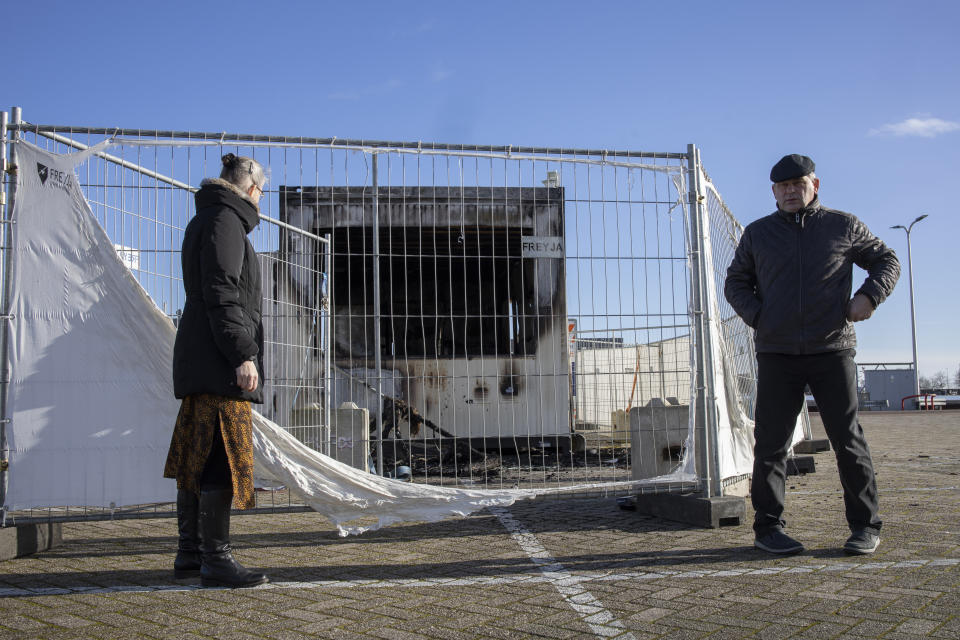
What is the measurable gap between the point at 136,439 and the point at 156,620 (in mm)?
1595

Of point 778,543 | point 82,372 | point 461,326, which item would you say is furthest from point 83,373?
point 461,326

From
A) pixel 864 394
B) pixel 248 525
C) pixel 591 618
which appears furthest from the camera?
pixel 864 394

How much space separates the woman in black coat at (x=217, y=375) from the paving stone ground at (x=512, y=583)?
33 centimetres

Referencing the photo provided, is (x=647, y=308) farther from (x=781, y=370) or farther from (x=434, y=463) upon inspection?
(x=434, y=463)

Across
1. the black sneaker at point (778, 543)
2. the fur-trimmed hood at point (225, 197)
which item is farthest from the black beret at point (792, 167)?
the fur-trimmed hood at point (225, 197)

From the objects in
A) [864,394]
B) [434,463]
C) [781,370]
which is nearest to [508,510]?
[781,370]

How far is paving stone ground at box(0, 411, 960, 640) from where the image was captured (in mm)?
3047

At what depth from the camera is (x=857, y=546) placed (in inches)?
162

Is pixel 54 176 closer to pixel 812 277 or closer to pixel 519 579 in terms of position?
pixel 519 579

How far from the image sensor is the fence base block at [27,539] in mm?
4349

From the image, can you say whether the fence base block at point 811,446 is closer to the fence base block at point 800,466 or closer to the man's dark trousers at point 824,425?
the fence base block at point 800,466

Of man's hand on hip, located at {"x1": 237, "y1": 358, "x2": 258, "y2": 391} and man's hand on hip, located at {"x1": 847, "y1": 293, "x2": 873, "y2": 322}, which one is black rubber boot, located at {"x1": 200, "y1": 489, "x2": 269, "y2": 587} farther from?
man's hand on hip, located at {"x1": 847, "y1": 293, "x2": 873, "y2": 322}

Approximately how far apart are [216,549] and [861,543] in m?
3.25

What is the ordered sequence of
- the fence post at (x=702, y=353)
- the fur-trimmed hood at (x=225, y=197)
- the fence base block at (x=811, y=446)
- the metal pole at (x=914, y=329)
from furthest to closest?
1. the metal pole at (x=914, y=329)
2. the fence base block at (x=811, y=446)
3. the fence post at (x=702, y=353)
4. the fur-trimmed hood at (x=225, y=197)
